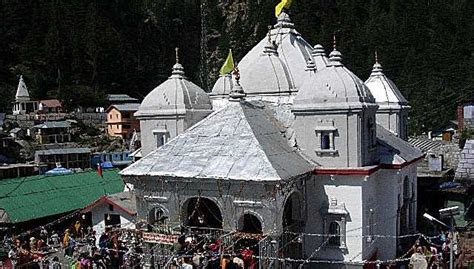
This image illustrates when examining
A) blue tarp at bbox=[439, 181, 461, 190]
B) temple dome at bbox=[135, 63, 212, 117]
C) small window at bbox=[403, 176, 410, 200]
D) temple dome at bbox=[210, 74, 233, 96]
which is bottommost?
blue tarp at bbox=[439, 181, 461, 190]

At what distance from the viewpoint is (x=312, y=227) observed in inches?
775

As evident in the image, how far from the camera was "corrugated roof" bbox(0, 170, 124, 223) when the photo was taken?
83.2 feet

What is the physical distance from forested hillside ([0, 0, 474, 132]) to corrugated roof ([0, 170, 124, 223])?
36505 millimetres

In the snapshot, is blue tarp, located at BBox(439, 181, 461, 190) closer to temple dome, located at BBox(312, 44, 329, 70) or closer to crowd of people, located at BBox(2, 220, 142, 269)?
temple dome, located at BBox(312, 44, 329, 70)

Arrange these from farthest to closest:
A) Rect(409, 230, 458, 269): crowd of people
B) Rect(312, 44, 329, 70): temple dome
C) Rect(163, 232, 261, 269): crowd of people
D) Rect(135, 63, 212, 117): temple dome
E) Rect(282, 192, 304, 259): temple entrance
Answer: Rect(312, 44, 329, 70): temple dome < Rect(135, 63, 212, 117): temple dome < Rect(282, 192, 304, 259): temple entrance < Rect(409, 230, 458, 269): crowd of people < Rect(163, 232, 261, 269): crowd of people

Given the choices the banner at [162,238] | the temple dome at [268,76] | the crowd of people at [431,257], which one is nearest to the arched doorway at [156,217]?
the banner at [162,238]

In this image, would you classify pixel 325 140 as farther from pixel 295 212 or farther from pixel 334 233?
pixel 334 233

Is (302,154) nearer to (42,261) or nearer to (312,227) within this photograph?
(312,227)

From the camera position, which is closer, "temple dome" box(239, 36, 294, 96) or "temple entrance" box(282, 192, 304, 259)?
"temple entrance" box(282, 192, 304, 259)

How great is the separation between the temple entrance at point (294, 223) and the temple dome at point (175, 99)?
20.5 ft

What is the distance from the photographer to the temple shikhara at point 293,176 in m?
17.7

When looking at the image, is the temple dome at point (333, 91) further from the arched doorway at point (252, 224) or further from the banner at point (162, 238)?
the banner at point (162, 238)

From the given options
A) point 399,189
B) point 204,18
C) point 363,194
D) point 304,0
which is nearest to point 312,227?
point 363,194

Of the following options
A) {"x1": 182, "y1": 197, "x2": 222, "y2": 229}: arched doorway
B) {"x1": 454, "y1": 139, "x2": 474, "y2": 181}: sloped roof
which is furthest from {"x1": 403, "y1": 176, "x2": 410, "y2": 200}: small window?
{"x1": 182, "y1": 197, "x2": 222, "y2": 229}: arched doorway
